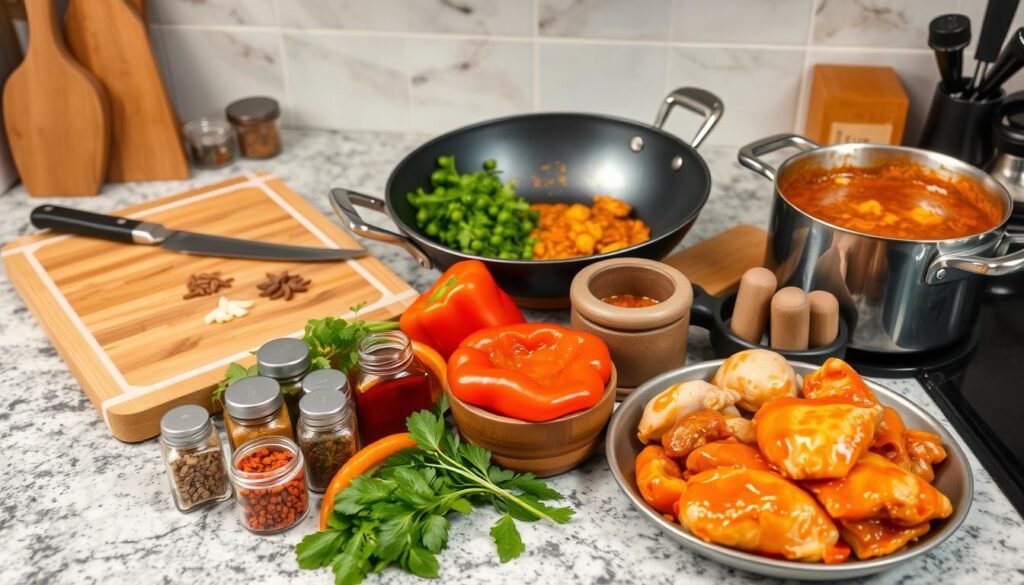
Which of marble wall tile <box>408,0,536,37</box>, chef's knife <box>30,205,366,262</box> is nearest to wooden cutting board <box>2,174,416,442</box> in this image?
chef's knife <box>30,205,366,262</box>

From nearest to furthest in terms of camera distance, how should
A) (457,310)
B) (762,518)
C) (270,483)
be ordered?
(762,518) → (270,483) → (457,310)

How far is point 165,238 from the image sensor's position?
1.53m

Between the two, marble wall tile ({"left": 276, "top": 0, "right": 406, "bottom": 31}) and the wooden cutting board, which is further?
marble wall tile ({"left": 276, "top": 0, "right": 406, "bottom": 31})

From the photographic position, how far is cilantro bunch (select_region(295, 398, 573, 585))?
99cm

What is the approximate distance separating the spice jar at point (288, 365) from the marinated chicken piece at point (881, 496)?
57 centimetres

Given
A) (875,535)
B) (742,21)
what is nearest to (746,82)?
(742,21)

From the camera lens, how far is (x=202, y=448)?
3.47 feet

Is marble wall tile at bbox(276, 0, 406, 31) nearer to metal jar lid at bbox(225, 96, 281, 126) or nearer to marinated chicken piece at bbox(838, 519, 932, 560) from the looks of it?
metal jar lid at bbox(225, 96, 281, 126)

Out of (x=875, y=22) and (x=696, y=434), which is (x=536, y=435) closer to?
(x=696, y=434)

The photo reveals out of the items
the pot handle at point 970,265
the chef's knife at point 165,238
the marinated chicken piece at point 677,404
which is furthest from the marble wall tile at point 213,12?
the pot handle at point 970,265

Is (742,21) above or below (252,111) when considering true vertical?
above

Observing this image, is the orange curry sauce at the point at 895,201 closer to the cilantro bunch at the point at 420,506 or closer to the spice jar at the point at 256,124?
the cilantro bunch at the point at 420,506

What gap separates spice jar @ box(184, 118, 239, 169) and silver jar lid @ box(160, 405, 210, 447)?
35.0 inches

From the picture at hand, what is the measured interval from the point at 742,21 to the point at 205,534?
1247 mm
